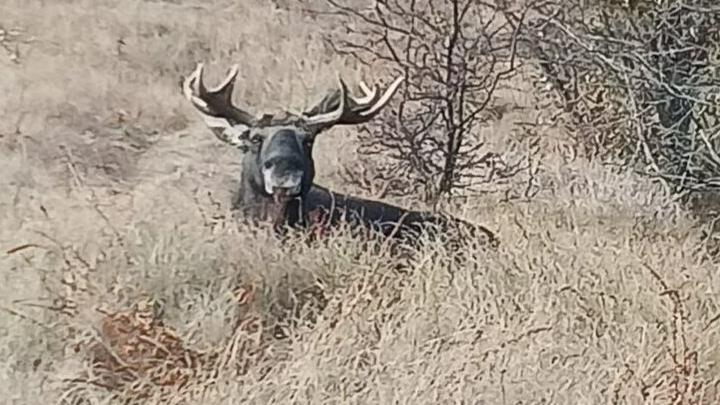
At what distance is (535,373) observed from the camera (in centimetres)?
494

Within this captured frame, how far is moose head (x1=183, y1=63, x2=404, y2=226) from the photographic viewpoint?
7086 millimetres

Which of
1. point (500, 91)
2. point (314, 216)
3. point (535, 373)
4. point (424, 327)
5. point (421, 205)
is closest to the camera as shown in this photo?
point (535, 373)

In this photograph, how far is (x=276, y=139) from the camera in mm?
7281

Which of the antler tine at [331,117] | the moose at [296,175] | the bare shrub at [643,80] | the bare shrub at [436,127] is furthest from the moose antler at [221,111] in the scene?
the bare shrub at [643,80]

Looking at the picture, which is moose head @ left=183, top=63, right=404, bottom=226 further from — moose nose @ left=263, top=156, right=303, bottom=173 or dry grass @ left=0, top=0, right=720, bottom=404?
dry grass @ left=0, top=0, right=720, bottom=404

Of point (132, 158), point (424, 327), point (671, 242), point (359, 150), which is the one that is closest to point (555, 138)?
point (359, 150)

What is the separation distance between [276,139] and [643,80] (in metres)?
2.11

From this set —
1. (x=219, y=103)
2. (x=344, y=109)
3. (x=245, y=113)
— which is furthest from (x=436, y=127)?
(x=219, y=103)

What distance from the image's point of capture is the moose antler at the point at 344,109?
7570mm

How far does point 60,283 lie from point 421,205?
10.1ft

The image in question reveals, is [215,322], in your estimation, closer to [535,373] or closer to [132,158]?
[535,373]

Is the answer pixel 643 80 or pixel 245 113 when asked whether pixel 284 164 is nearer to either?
pixel 245 113

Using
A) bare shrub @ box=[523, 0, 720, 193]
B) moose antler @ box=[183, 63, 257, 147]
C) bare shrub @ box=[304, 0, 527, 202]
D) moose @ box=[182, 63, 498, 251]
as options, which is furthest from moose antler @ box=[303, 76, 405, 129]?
bare shrub @ box=[523, 0, 720, 193]

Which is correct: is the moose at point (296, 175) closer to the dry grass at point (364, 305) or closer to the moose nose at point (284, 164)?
the moose nose at point (284, 164)
